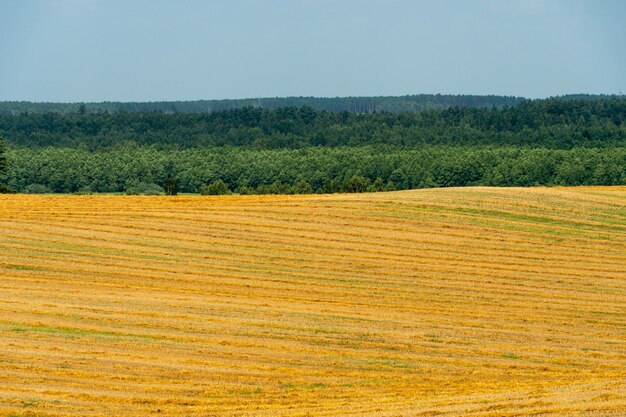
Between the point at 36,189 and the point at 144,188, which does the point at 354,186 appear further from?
the point at 36,189

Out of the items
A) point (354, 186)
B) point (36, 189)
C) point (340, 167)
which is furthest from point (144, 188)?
point (354, 186)

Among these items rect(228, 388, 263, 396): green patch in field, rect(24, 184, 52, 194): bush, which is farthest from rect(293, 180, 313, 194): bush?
rect(228, 388, 263, 396): green patch in field

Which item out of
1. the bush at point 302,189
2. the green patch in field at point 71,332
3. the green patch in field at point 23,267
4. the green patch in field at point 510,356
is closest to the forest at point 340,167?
the bush at point 302,189

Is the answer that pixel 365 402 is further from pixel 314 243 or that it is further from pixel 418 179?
pixel 418 179

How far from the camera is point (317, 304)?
31484 millimetres

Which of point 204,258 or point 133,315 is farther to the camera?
point 204,258

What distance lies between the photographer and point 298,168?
431ft

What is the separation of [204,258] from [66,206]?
11.1 meters

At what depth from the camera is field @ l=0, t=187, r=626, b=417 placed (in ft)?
71.8

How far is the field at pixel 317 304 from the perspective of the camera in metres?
21.9

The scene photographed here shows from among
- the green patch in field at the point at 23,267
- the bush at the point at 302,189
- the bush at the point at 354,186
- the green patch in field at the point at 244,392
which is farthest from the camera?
the bush at the point at 302,189

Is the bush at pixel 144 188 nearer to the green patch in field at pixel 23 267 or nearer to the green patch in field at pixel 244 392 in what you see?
the green patch in field at pixel 23 267

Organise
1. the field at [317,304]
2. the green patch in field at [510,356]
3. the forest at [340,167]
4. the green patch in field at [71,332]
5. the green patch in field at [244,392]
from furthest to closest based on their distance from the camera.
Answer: the forest at [340,167], the green patch in field at [71,332], the green patch in field at [510,356], the green patch in field at [244,392], the field at [317,304]

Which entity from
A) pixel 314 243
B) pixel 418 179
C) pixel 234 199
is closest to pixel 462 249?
pixel 314 243
